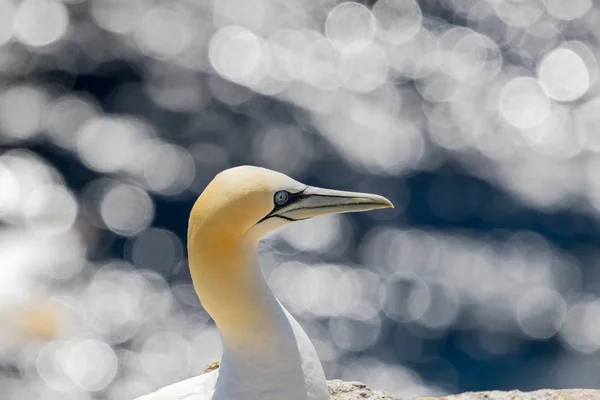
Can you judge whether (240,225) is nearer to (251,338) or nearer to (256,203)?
(256,203)

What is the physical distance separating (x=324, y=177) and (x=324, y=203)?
534 inches

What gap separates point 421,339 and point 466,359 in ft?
2.41

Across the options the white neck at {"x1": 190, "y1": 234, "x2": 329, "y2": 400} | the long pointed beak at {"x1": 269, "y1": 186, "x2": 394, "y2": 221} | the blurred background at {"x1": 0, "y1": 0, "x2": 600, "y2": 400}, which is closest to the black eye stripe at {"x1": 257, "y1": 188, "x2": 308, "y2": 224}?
the long pointed beak at {"x1": 269, "y1": 186, "x2": 394, "y2": 221}

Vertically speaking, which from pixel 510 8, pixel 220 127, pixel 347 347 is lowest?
pixel 347 347

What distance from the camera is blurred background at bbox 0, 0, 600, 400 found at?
15.2 metres

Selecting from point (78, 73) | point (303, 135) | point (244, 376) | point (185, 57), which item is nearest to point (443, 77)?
point (303, 135)

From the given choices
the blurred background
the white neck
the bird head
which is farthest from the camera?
the blurred background

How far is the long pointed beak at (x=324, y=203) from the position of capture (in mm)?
5219

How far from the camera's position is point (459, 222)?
58.9 feet

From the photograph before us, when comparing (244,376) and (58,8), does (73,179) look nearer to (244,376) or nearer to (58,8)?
(58,8)

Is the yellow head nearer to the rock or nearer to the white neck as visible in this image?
the white neck

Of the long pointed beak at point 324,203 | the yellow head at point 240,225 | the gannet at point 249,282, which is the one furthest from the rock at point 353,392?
the long pointed beak at point 324,203

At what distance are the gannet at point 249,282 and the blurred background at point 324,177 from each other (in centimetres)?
932

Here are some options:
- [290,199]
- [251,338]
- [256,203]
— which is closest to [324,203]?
[290,199]
